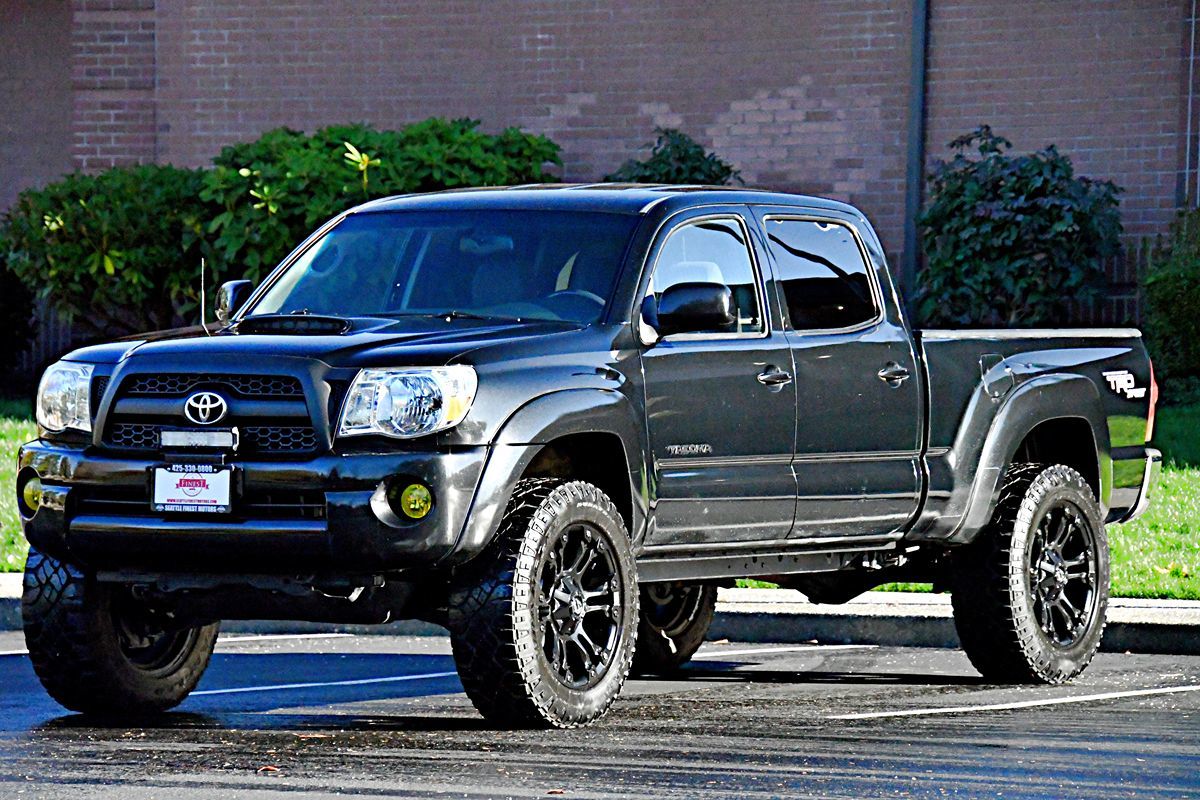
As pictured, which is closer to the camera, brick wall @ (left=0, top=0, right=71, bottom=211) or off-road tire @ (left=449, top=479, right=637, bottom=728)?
off-road tire @ (left=449, top=479, right=637, bottom=728)

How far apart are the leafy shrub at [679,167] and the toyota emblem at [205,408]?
12.9 meters

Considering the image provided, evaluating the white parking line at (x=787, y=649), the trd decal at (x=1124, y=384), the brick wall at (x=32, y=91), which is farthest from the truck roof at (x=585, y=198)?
the brick wall at (x=32, y=91)

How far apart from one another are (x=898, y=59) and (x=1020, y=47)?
1.10m

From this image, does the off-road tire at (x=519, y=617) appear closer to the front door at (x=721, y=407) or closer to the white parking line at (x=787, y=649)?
the front door at (x=721, y=407)

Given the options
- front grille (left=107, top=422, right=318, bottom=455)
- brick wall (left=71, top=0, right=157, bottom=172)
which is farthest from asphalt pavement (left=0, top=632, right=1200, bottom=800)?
brick wall (left=71, top=0, right=157, bottom=172)

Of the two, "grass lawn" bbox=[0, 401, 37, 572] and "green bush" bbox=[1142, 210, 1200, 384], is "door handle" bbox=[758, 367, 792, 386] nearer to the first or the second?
"grass lawn" bbox=[0, 401, 37, 572]

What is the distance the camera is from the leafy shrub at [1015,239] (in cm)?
1936

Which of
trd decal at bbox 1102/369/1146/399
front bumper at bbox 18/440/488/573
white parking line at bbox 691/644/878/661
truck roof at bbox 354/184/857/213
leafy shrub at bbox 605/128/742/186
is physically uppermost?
leafy shrub at bbox 605/128/742/186

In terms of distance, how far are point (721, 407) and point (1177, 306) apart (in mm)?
10632

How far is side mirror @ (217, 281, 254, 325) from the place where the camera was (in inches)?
373

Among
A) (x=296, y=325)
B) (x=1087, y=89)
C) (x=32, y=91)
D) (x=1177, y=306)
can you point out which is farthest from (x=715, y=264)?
(x=32, y=91)

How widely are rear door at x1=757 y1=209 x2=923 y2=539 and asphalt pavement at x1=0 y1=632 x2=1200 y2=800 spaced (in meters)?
0.81

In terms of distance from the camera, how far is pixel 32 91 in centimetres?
2514

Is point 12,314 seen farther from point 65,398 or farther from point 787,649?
point 65,398
